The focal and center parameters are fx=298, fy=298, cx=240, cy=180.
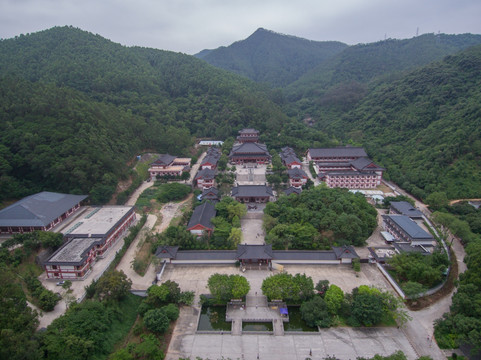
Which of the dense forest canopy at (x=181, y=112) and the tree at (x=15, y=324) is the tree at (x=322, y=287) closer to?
the tree at (x=15, y=324)

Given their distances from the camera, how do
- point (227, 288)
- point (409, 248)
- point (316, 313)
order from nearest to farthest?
point (316, 313) < point (227, 288) < point (409, 248)

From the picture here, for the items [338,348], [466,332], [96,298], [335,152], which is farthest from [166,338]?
[335,152]

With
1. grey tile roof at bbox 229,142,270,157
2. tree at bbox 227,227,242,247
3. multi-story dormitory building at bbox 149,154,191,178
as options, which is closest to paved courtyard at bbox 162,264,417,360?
tree at bbox 227,227,242,247

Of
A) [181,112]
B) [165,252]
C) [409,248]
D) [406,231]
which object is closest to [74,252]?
[165,252]

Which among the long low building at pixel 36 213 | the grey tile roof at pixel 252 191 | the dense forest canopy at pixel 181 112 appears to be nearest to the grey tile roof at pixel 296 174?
the grey tile roof at pixel 252 191

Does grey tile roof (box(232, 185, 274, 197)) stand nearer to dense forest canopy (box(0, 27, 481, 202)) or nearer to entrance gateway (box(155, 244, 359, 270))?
entrance gateway (box(155, 244, 359, 270))

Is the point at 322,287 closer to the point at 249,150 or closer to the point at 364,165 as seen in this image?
the point at 364,165
